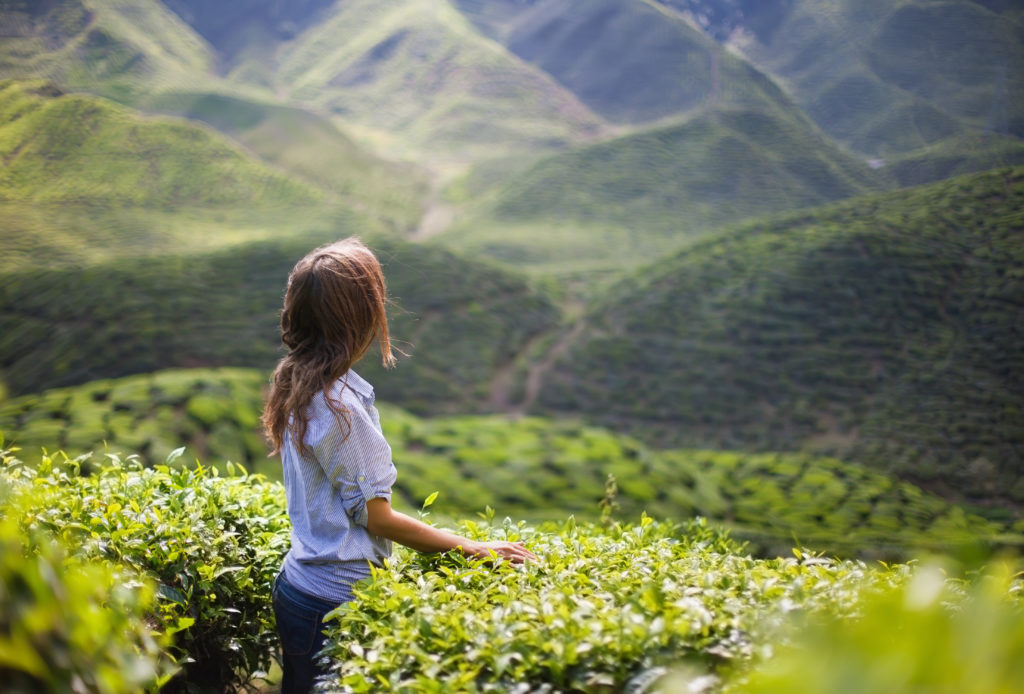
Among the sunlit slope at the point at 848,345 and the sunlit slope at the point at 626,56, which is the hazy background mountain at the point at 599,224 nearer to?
the sunlit slope at the point at 848,345

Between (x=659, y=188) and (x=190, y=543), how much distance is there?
15.7 meters

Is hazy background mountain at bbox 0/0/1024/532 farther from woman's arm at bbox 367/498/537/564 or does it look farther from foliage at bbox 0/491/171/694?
foliage at bbox 0/491/171/694

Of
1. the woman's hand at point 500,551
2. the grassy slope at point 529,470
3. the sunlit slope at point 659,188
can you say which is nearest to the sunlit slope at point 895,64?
the sunlit slope at point 659,188

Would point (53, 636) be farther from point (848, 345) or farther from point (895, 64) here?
point (895, 64)

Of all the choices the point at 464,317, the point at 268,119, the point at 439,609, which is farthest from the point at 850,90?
the point at 439,609

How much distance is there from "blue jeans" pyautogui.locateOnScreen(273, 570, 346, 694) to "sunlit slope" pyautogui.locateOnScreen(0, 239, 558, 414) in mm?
4733

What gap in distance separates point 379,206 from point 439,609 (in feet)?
48.3

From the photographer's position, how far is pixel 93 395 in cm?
650

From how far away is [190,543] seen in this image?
2.06m

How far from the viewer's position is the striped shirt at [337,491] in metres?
1.62

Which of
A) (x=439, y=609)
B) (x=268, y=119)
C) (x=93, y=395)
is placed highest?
(x=268, y=119)

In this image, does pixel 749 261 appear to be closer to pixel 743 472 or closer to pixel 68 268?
pixel 743 472

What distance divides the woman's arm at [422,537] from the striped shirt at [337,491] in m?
0.03

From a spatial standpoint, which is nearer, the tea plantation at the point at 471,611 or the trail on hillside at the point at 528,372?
the tea plantation at the point at 471,611
